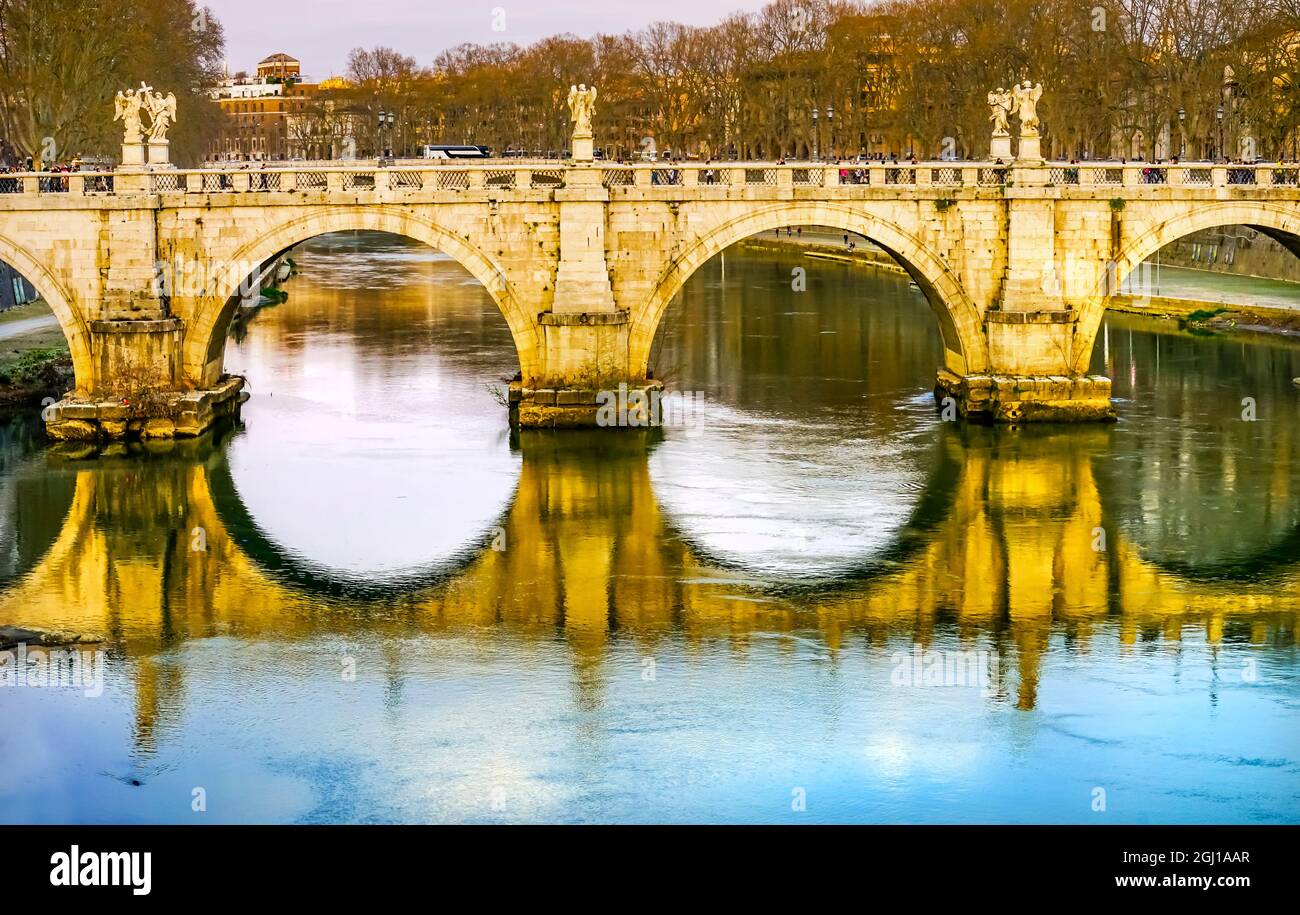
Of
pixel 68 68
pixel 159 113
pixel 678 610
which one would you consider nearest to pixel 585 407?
pixel 159 113

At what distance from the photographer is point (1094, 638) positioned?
1008 inches

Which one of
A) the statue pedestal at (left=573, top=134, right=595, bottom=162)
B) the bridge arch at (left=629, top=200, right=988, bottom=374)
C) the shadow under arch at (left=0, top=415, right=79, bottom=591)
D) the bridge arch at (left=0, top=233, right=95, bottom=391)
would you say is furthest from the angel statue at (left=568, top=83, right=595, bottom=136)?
the shadow under arch at (left=0, top=415, right=79, bottom=591)

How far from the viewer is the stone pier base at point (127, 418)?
37.2m

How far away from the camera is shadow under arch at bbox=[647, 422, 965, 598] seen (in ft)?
91.5

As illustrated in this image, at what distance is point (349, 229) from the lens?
125 ft

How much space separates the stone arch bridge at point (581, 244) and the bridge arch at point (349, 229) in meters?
0.04

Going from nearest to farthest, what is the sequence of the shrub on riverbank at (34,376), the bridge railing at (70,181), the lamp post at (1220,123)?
the bridge railing at (70,181), the shrub on riverbank at (34,376), the lamp post at (1220,123)

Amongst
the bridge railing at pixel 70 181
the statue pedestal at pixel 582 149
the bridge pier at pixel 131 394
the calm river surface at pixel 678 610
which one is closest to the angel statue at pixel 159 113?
the bridge railing at pixel 70 181

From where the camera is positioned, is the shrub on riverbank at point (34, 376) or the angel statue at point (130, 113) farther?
the shrub on riverbank at point (34, 376)

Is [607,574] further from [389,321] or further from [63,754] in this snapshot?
[389,321]

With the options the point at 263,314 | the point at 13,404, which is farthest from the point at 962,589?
the point at 263,314

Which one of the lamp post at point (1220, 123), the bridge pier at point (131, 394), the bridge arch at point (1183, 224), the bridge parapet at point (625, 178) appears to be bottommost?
the bridge pier at point (131, 394)

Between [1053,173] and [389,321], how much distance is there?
26.3m

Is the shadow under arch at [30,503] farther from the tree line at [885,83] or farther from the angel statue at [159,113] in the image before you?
the tree line at [885,83]
